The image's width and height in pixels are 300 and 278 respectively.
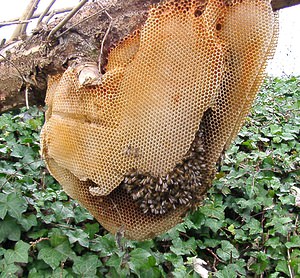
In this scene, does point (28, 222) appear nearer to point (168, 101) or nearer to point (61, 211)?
point (61, 211)

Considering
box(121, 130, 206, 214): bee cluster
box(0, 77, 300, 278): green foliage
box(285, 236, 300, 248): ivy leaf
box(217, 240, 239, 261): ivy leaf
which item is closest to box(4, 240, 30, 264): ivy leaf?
box(0, 77, 300, 278): green foliage

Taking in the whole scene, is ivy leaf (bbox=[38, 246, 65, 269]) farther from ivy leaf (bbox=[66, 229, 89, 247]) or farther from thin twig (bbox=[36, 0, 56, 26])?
thin twig (bbox=[36, 0, 56, 26])

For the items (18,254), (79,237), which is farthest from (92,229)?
(18,254)

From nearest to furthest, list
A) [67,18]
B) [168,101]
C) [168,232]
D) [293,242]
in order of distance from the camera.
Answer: [168,101] → [67,18] → [168,232] → [293,242]

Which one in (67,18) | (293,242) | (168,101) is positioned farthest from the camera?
(293,242)

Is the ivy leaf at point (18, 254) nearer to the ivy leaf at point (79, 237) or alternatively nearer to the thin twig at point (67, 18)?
the ivy leaf at point (79, 237)

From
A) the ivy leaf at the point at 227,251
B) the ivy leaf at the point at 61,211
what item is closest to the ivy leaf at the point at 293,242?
the ivy leaf at the point at 227,251

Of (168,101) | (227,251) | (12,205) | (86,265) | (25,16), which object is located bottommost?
(227,251)

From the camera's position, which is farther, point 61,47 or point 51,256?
point 51,256
